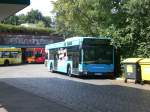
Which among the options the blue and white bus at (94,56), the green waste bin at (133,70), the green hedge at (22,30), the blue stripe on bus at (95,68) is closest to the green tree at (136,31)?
the blue and white bus at (94,56)

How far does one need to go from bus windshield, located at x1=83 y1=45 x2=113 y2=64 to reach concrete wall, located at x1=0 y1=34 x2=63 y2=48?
49.6m

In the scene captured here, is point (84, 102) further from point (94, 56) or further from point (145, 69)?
point (94, 56)

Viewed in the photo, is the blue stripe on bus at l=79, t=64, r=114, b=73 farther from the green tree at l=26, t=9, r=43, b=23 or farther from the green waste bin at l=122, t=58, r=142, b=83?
the green tree at l=26, t=9, r=43, b=23

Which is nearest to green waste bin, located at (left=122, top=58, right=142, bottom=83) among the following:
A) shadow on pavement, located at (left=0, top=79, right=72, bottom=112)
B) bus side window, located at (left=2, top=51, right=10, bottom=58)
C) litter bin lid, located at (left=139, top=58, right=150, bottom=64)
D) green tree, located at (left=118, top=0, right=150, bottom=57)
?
litter bin lid, located at (left=139, top=58, right=150, bottom=64)

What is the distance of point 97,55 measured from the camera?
31312mm

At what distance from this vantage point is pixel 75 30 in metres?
42.7

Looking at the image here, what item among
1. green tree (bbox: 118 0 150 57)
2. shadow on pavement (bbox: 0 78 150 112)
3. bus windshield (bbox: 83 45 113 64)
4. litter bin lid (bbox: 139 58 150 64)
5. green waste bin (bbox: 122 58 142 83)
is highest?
green tree (bbox: 118 0 150 57)

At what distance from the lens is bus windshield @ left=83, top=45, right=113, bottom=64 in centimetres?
3125

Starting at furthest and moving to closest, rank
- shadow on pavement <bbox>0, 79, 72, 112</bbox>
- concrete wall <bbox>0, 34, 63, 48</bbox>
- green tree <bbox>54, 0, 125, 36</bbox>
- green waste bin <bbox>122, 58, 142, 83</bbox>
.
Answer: concrete wall <bbox>0, 34, 63, 48</bbox>, green tree <bbox>54, 0, 125, 36</bbox>, green waste bin <bbox>122, 58, 142, 83</bbox>, shadow on pavement <bbox>0, 79, 72, 112</bbox>

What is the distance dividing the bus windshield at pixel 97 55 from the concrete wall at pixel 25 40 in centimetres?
4958

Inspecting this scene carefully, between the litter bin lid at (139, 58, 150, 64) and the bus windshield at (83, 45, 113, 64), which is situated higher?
the bus windshield at (83, 45, 113, 64)

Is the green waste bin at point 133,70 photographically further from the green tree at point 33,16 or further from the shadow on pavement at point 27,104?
the green tree at point 33,16

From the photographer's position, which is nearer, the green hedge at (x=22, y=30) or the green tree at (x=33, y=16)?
the green hedge at (x=22, y=30)

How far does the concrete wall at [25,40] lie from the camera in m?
81.0
